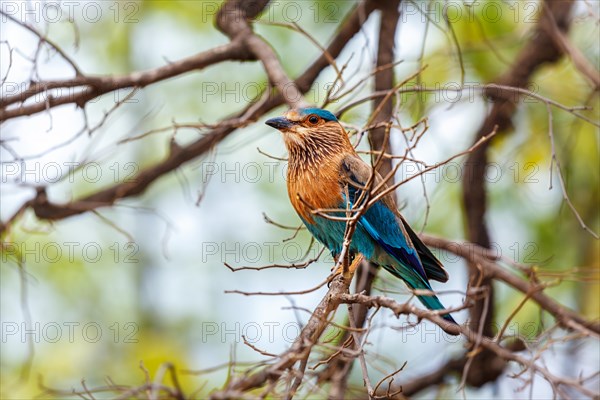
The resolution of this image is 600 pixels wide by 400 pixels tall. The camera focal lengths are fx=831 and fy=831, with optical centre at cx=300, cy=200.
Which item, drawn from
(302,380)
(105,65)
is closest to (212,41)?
(105,65)

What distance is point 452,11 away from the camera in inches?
270

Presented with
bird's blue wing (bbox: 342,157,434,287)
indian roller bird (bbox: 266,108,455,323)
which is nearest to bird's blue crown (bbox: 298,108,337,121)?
indian roller bird (bbox: 266,108,455,323)

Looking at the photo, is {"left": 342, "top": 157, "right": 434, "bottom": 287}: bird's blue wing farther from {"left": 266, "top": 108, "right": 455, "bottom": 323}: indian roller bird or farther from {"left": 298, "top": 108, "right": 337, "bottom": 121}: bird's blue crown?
{"left": 298, "top": 108, "right": 337, "bottom": 121}: bird's blue crown

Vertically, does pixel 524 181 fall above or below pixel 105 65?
below

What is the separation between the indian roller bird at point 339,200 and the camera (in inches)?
168

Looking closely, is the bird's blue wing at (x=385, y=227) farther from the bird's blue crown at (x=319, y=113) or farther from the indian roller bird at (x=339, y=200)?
the bird's blue crown at (x=319, y=113)

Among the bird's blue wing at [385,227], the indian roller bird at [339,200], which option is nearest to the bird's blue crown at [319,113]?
the indian roller bird at [339,200]

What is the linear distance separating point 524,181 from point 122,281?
206 inches

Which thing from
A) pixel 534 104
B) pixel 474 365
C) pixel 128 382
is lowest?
pixel 128 382

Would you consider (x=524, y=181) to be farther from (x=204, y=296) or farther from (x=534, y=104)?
(x=204, y=296)

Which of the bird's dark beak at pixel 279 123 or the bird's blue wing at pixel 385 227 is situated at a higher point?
the bird's dark beak at pixel 279 123

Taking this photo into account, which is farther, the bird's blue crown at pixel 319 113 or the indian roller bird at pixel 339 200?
the bird's blue crown at pixel 319 113

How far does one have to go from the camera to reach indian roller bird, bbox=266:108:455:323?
4.26 m

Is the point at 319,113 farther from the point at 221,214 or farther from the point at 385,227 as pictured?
the point at 221,214
